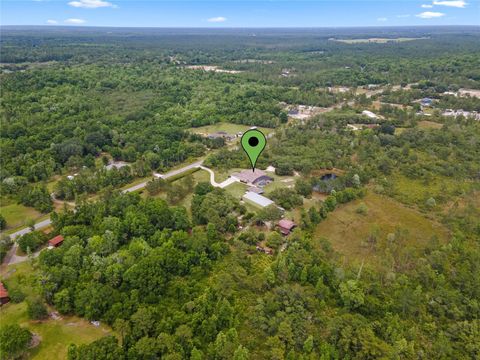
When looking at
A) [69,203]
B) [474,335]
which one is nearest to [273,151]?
[69,203]

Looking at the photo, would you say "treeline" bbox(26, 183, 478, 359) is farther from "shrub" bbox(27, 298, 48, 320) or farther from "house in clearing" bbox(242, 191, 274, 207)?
"house in clearing" bbox(242, 191, 274, 207)

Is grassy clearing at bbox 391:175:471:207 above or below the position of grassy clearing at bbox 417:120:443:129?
below

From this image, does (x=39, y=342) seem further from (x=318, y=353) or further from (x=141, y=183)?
(x=141, y=183)

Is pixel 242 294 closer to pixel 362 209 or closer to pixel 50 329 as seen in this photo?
pixel 50 329

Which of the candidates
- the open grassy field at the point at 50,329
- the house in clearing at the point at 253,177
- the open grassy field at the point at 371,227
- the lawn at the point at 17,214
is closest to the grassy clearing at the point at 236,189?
the house in clearing at the point at 253,177

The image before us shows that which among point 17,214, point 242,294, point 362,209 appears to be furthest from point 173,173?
point 242,294

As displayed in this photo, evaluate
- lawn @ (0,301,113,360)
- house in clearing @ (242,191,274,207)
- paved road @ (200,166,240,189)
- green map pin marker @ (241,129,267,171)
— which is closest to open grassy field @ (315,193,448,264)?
house in clearing @ (242,191,274,207)
